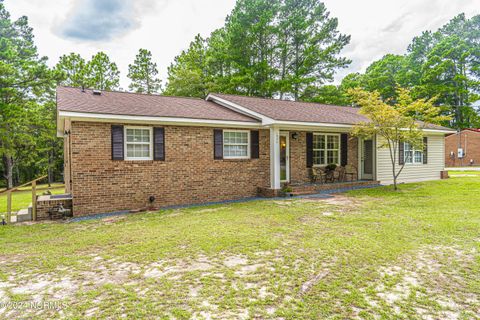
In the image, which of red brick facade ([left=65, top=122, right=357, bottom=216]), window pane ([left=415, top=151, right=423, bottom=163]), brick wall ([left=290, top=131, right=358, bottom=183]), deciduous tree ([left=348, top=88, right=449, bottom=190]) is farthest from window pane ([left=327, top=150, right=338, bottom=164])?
window pane ([left=415, top=151, right=423, bottom=163])

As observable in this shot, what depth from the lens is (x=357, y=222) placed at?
6504 mm

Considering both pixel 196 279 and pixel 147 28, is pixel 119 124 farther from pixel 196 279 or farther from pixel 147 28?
pixel 147 28

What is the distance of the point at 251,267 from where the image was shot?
13.1 feet

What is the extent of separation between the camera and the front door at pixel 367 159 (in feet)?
45.3

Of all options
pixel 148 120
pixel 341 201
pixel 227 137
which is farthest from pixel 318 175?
pixel 148 120

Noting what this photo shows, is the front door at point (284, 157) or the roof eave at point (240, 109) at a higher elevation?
the roof eave at point (240, 109)

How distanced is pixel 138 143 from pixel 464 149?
1409 inches

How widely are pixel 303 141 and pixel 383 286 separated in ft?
29.6

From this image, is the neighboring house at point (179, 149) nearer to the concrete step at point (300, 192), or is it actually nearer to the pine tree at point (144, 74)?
the concrete step at point (300, 192)

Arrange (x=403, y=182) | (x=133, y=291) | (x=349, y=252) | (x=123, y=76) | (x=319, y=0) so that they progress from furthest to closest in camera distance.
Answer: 1. (x=123, y=76)
2. (x=319, y=0)
3. (x=403, y=182)
4. (x=349, y=252)
5. (x=133, y=291)

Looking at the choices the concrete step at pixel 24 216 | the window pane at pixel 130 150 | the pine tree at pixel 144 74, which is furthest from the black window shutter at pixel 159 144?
the pine tree at pixel 144 74

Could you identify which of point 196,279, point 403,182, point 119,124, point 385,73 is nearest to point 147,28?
point 119,124

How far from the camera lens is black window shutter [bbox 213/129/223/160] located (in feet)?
32.9

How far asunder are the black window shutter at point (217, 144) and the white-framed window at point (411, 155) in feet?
31.2
